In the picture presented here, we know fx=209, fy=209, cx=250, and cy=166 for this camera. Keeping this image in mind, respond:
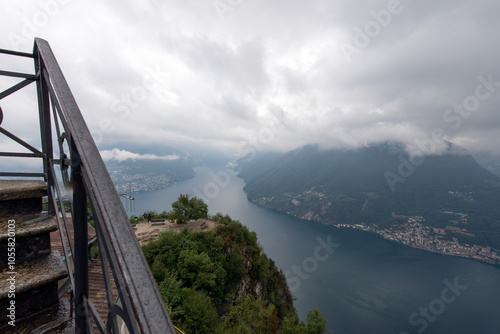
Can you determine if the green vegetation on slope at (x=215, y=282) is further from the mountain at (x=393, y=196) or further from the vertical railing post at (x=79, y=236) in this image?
the mountain at (x=393, y=196)

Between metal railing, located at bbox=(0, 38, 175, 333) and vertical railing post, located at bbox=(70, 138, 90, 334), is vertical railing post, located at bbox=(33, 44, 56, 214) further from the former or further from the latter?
vertical railing post, located at bbox=(70, 138, 90, 334)

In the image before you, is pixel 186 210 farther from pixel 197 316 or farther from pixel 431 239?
pixel 431 239

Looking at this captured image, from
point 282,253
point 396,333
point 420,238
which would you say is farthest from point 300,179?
point 396,333

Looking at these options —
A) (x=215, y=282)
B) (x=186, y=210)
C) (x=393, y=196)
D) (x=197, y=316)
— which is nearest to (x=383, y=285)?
(x=215, y=282)

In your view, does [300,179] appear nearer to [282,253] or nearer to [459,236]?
[459,236]

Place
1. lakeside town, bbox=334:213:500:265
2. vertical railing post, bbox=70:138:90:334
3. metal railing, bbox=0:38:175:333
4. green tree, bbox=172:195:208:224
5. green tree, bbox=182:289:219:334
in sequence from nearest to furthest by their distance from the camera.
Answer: metal railing, bbox=0:38:175:333
vertical railing post, bbox=70:138:90:334
green tree, bbox=182:289:219:334
green tree, bbox=172:195:208:224
lakeside town, bbox=334:213:500:265

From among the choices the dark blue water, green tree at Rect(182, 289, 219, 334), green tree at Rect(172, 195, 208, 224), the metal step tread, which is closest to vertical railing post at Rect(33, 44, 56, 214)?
the metal step tread
